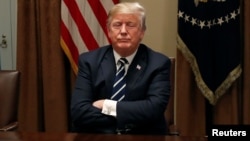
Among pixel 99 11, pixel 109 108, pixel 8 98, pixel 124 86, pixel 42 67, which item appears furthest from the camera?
pixel 42 67

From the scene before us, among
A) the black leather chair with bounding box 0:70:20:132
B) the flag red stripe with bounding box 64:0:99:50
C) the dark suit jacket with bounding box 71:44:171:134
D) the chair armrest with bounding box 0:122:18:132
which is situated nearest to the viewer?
the dark suit jacket with bounding box 71:44:171:134

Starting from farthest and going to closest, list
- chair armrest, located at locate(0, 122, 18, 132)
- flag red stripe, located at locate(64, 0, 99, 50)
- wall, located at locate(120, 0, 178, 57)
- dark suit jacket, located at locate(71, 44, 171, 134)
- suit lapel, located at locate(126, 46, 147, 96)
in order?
wall, located at locate(120, 0, 178, 57) < flag red stripe, located at locate(64, 0, 99, 50) < chair armrest, located at locate(0, 122, 18, 132) < suit lapel, located at locate(126, 46, 147, 96) < dark suit jacket, located at locate(71, 44, 171, 134)

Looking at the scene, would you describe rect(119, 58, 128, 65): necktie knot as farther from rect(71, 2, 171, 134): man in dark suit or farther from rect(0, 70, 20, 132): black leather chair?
rect(0, 70, 20, 132): black leather chair

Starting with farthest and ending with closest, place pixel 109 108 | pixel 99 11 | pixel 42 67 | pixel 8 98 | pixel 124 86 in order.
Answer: pixel 42 67
pixel 99 11
pixel 8 98
pixel 124 86
pixel 109 108

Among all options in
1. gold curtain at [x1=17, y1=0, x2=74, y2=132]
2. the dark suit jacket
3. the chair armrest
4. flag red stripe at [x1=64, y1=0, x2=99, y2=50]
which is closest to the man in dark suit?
the dark suit jacket

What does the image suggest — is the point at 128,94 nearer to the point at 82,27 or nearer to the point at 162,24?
the point at 82,27

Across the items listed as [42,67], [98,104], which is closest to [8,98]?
[98,104]

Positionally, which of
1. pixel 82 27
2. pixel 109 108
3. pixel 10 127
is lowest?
pixel 10 127

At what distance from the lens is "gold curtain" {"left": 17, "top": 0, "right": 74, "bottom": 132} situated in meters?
3.59

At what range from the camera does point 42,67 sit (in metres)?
3.68

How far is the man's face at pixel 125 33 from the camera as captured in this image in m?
2.36

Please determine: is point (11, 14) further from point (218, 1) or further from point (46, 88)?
point (218, 1)

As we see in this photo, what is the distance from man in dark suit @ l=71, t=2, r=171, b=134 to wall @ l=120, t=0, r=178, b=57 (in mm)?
1313

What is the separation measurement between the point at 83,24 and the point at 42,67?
559 millimetres
